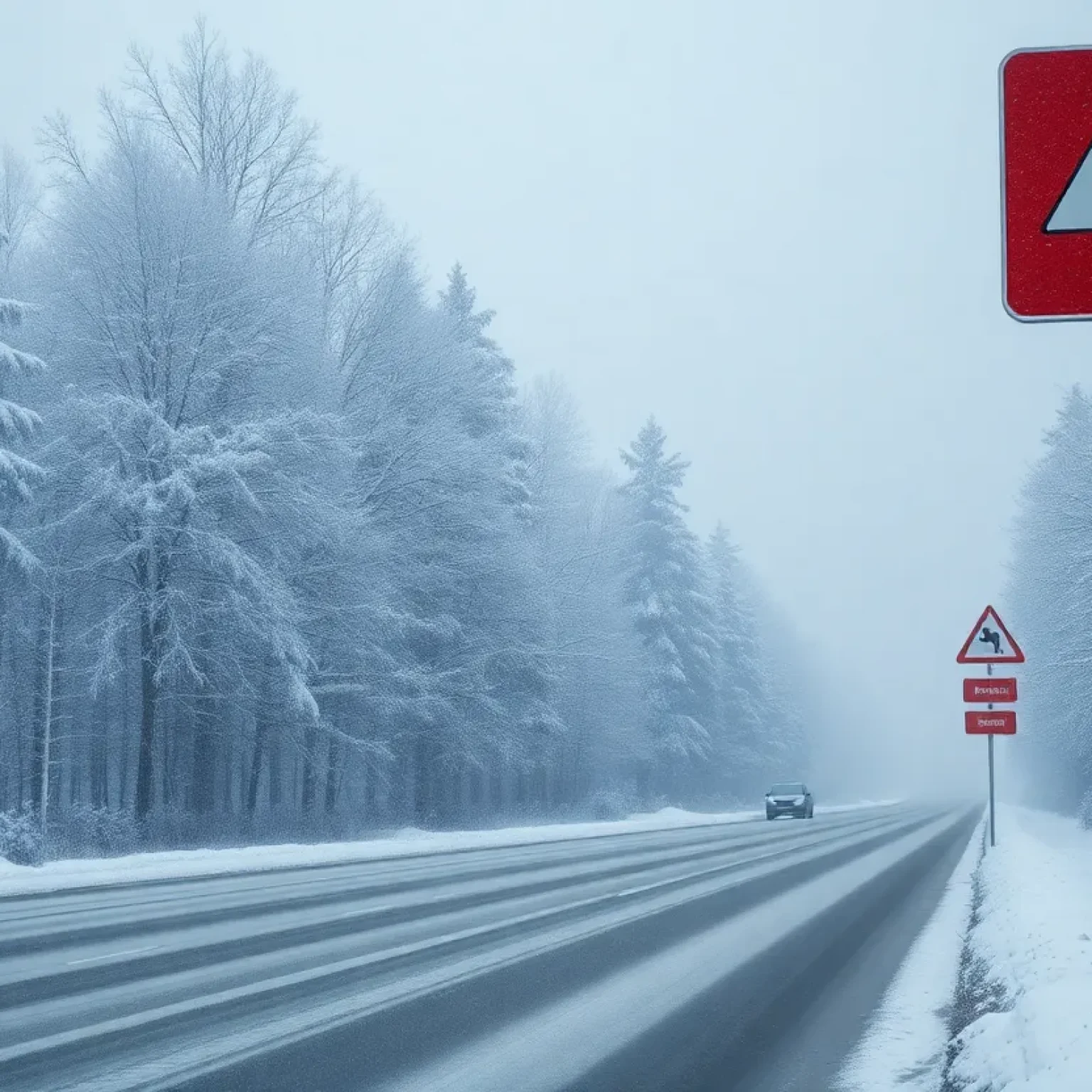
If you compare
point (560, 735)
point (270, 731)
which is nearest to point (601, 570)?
point (560, 735)

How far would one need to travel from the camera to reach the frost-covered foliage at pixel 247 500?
989 inches

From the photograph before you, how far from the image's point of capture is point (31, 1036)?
25.3 ft

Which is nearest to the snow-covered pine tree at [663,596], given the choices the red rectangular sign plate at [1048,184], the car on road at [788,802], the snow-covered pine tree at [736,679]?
the car on road at [788,802]

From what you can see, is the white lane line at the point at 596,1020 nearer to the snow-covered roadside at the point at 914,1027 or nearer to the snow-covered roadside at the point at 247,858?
the snow-covered roadside at the point at 914,1027

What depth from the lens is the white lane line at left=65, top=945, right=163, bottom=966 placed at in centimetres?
1045

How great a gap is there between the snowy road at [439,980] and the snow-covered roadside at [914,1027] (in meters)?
0.19

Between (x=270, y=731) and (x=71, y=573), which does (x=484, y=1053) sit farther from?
(x=270, y=731)

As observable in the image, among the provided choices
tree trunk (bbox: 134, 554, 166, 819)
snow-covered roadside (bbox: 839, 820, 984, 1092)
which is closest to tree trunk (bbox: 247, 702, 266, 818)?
tree trunk (bbox: 134, 554, 166, 819)

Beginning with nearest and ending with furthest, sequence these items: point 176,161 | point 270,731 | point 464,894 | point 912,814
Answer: point 464,894 < point 176,161 < point 270,731 < point 912,814

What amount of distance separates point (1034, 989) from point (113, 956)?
722cm

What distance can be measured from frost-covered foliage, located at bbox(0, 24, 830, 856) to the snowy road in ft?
26.1

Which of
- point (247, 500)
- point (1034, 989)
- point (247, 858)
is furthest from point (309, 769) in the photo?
point (1034, 989)

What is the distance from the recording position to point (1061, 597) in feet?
134

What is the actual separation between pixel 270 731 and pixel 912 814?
115 ft
